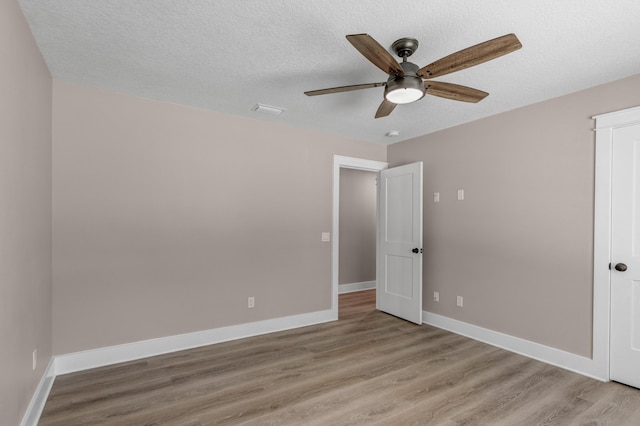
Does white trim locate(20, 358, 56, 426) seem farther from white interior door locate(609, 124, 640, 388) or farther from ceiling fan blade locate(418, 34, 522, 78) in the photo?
white interior door locate(609, 124, 640, 388)

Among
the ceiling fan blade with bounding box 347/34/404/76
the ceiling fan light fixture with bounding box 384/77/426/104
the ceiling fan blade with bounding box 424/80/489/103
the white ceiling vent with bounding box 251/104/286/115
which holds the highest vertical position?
the white ceiling vent with bounding box 251/104/286/115

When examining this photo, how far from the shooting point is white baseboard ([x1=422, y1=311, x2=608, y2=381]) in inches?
111

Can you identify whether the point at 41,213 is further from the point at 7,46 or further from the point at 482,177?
the point at 482,177

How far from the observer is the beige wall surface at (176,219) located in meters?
2.82

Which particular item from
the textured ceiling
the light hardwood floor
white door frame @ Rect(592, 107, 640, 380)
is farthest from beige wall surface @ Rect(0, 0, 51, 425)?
white door frame @ Rect(592, 107, 640, 380)

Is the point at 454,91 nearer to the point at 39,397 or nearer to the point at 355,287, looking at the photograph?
the point at 39,397

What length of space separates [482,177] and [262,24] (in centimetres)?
289

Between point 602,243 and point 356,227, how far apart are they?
3.84 m

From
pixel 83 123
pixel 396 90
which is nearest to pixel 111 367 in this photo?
pixel 83 123

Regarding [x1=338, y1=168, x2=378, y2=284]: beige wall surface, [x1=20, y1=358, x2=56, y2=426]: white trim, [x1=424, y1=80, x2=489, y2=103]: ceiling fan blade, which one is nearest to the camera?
[x1=20, y1=358, x2=56, y2=426]: white trim

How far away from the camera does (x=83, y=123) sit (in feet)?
9.39

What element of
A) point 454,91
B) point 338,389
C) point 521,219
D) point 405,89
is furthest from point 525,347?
point 405,89

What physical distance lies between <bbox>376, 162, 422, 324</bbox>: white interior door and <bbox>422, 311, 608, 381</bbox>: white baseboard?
0.38 metres

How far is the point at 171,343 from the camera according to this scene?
322cm
